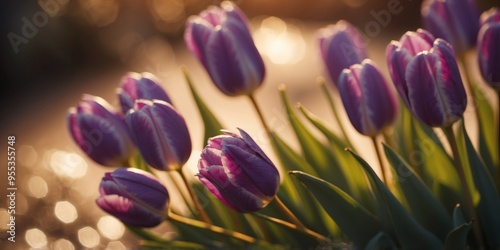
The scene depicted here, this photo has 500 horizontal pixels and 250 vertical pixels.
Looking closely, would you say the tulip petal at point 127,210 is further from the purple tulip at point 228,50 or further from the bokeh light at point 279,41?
the bokeh light at point 279,41

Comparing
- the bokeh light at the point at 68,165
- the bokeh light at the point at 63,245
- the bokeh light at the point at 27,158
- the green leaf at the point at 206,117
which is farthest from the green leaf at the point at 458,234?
the bokeh light at the point at 27,158

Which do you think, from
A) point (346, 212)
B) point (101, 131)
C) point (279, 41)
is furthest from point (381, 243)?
point (279, 41)

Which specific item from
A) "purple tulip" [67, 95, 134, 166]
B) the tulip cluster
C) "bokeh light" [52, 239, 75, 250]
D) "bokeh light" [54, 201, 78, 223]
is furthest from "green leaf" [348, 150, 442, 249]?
"bokeh light" [54, 201, 78, 223]

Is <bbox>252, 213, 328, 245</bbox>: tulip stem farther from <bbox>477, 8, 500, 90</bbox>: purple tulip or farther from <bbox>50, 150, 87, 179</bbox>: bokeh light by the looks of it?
<bbox>50, 150, 87, 179</bbox>: bokeh light

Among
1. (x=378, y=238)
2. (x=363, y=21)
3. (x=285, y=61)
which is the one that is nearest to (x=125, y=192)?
(x=378, y=238)

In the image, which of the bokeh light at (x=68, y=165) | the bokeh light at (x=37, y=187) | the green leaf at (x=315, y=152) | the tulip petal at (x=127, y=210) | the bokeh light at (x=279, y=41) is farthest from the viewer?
the bokeh light at (x=279, y=41)

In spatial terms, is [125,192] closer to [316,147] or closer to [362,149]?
[316,147]
